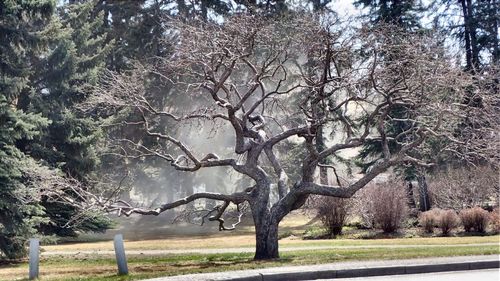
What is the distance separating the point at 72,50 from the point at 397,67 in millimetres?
16921

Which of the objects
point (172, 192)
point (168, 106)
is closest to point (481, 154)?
point (168, 106)

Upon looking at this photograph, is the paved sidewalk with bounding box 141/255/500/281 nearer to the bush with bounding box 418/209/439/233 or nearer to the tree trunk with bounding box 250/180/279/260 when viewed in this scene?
the tree trunk with bounding box 250/180/279/260

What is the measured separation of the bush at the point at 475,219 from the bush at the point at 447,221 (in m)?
0.34

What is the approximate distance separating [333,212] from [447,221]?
14.9 feet

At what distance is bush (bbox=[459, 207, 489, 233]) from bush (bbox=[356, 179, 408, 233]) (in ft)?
7.87

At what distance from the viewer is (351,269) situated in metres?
10.4

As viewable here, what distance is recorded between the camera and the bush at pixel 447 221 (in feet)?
70.9

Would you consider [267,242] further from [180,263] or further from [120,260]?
[120,260]

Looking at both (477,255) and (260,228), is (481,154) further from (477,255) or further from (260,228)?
(260,228)

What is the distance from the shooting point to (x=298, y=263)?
38.1 feet

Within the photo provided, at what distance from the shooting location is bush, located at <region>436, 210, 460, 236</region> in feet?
70.9

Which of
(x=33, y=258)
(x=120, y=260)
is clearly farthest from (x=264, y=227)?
(x=33, y=258)

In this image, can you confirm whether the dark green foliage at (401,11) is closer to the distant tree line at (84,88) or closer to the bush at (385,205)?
the distant tree line at (84,88)

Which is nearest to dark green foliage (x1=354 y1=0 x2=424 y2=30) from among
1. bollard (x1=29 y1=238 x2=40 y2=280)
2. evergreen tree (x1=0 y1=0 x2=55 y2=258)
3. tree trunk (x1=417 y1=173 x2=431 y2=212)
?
tree trunk (x1=417 y1=173 x2=431 y2=212)
